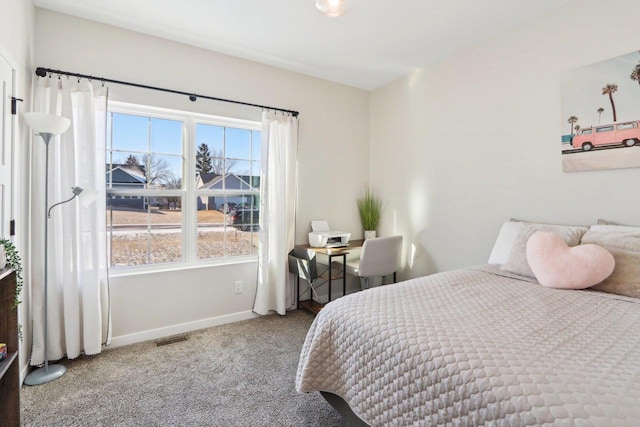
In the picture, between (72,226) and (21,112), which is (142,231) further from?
(21,112)

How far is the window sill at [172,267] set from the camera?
254 cm

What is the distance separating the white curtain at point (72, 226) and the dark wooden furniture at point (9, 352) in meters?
0.82

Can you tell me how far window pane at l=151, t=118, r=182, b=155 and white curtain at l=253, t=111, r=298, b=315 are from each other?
0.77 m

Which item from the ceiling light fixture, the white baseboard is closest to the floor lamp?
the white baseboard

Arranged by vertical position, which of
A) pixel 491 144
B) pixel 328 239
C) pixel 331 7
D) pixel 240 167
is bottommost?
pixel 328 239

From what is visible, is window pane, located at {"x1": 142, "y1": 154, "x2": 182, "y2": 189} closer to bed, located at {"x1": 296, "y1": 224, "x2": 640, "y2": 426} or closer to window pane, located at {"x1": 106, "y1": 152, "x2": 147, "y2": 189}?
window pane, located at {"x1": 106, "y1": 152, "x2": 147, "y2": 189}

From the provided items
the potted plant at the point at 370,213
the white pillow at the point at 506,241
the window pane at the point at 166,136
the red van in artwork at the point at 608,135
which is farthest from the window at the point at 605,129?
the window pane at the point at 166,136

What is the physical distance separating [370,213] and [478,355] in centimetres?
273

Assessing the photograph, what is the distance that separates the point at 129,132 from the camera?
8.54 feet

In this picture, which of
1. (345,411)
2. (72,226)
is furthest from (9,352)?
(345,411)

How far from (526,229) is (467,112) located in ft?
3.99

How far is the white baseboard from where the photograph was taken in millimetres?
2477

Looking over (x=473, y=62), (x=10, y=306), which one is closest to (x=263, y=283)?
Answer: (x=10, y=306)

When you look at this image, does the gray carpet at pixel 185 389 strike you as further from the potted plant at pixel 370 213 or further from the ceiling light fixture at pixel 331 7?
the ceiling light fixture at pixel 331 7
